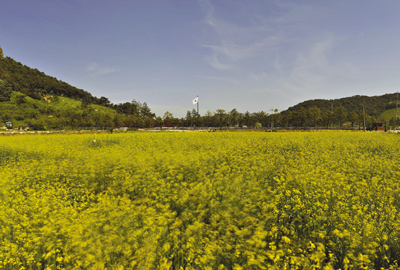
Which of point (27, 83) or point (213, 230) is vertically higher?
point (27, 83)

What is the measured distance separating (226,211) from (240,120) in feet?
340

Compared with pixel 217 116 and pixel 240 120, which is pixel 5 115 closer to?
pixel 217 116

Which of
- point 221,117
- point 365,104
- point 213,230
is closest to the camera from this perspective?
point 213,230

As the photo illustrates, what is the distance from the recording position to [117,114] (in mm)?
109562

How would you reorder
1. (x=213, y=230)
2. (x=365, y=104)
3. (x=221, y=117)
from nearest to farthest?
(x=213, y=230), (x=221, y=117), (x=365, y=104)

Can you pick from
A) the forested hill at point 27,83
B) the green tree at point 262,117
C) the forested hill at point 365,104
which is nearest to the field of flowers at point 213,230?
the green tree at point 262,117

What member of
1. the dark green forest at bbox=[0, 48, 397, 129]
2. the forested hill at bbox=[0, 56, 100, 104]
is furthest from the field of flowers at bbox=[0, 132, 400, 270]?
the forested hill at bbox=[0, 56, 100, 104]

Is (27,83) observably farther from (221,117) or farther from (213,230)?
(213,230)

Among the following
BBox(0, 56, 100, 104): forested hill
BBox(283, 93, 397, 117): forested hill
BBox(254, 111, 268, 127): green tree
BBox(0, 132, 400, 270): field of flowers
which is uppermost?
BBox(0, 56, 100, 104): forested hill

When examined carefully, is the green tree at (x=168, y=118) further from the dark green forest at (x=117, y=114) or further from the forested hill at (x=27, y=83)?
the forested hill at (x=27, y=83)

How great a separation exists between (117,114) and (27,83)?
106253 mm

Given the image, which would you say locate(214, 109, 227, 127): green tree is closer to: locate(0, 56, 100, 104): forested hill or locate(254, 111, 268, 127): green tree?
locate(254, 111, 268, 127): green tree

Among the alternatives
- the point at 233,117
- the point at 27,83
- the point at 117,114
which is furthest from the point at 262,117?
the point at 27,83

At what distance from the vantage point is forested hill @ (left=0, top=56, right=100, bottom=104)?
13314 cm
